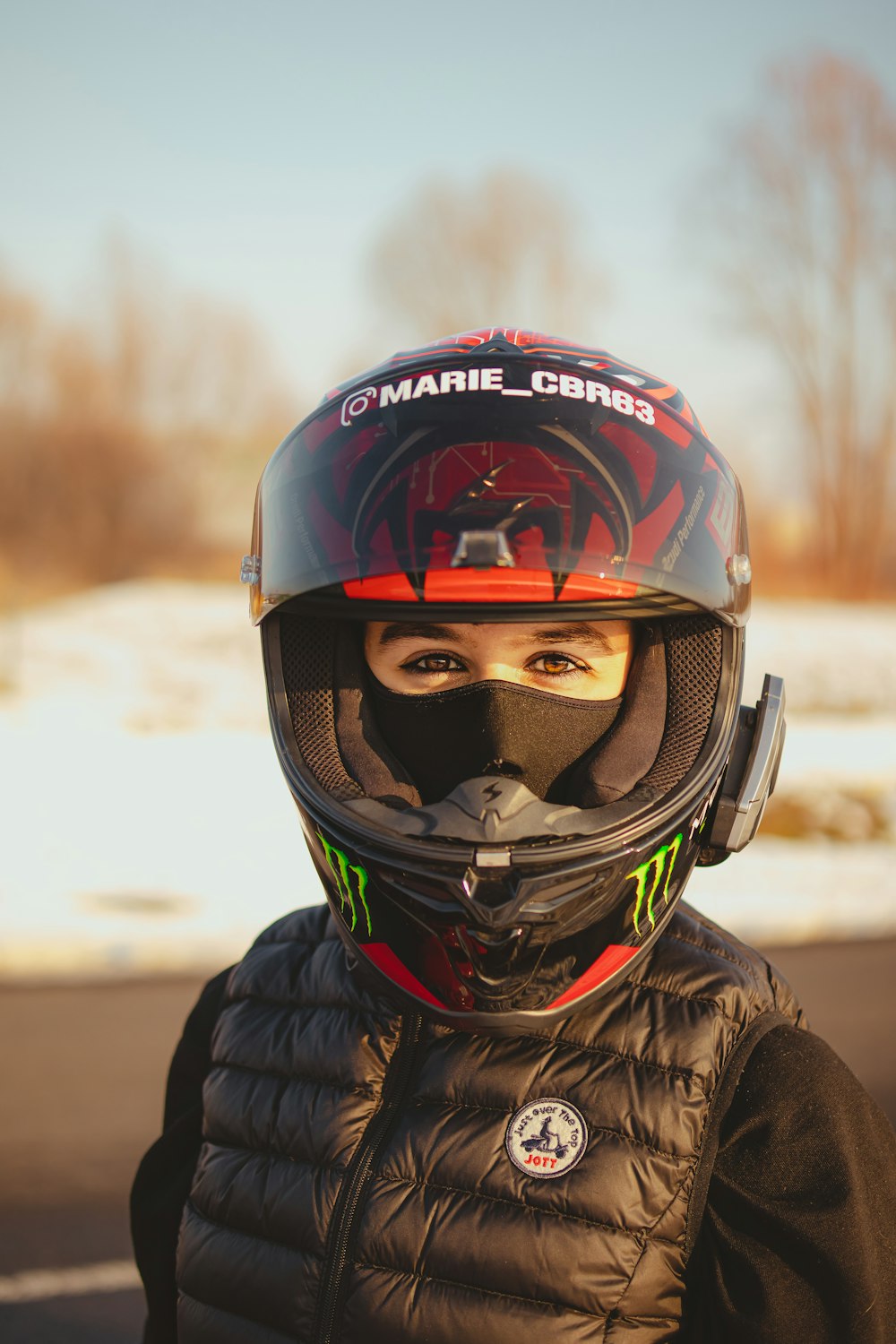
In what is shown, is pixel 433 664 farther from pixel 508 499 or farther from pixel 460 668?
pixel 508 499

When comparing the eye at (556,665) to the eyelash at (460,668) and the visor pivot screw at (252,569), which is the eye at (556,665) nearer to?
the eyelash at (460,668)

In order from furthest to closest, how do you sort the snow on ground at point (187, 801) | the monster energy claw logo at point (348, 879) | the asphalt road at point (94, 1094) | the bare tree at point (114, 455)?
the bare tree at point (114, 455) < the snow on ground at point (187, 801) < the asphalt road at point (94, 1094) < the monster energy claw logo at point (348, 879)

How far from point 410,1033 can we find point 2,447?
116 ft

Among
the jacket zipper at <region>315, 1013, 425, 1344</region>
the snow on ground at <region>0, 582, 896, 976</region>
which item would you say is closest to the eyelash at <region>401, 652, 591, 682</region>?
→ the jacket zipper at <region>315, 1013, 425, 1344</region>

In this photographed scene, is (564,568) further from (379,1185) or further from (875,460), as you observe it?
(875,460)

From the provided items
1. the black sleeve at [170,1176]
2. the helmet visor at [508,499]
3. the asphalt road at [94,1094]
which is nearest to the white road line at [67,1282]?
the asphalt road at [94,1094]

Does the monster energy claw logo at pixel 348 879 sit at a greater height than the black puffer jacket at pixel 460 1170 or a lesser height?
greater

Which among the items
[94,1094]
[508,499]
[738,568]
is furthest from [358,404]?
[94,1094]

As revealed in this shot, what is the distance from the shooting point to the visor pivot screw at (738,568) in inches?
71.6

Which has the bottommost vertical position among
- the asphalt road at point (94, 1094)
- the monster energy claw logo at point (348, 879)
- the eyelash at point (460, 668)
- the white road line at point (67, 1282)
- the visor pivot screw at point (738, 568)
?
the white road line at point (67, 1282)

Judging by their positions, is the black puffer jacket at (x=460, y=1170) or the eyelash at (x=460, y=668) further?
the eyelash at (x=460, y=668)

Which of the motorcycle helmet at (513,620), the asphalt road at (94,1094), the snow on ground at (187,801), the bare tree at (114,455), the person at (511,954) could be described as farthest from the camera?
the bare tree at (114,455)

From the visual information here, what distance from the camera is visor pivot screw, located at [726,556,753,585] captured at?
71.6 inches

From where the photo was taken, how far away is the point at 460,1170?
1485 mm
